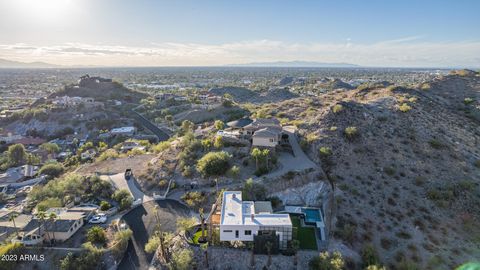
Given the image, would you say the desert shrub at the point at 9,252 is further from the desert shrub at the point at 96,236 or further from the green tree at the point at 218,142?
the green tree at the point at 218,142

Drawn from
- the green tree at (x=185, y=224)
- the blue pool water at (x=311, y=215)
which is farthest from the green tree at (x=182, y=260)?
the blue pool water at (x=311, y=215)

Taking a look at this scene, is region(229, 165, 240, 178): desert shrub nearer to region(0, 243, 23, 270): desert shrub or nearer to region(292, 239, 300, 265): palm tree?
region(292, 239, 300, 265): palm tree

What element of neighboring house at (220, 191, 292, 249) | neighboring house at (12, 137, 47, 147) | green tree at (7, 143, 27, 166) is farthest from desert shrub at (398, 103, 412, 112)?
neighboring house at (12, 137, 47, 147)

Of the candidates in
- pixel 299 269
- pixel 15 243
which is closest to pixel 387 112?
pixel 299 269

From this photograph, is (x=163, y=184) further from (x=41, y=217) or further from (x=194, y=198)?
(x=41, y=217)

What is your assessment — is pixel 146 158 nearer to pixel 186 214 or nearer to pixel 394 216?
pixel 186 214
